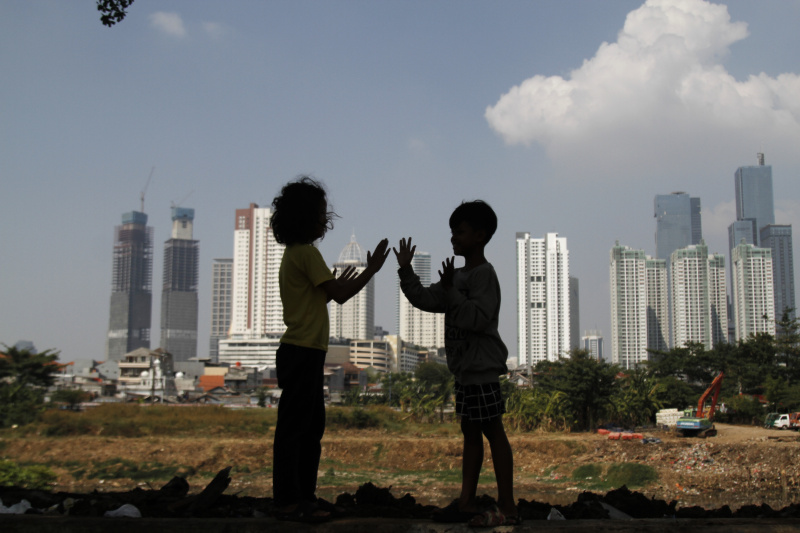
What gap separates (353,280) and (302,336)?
33cm

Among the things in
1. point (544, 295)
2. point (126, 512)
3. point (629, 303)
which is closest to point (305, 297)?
point (126, 512)

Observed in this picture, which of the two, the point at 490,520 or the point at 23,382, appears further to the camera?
the point at 23,382

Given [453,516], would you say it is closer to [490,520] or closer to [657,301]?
[490,520]

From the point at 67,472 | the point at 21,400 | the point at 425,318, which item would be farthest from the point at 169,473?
the point at 425,318

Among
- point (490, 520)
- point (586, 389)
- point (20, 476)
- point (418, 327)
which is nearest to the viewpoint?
point (490, 520)

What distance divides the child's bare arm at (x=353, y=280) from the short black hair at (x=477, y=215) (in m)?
0.35

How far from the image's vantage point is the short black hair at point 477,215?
2.71m

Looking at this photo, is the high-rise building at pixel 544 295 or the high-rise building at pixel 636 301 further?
the high-rise building at pixel 636 301

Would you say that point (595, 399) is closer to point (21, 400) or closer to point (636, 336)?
point (21, 400)

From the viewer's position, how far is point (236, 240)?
148750mm

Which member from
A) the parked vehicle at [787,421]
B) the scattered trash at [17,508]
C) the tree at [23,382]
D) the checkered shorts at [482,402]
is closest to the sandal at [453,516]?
the checkered shorts at [482,402]

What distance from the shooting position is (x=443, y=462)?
56.3 feet

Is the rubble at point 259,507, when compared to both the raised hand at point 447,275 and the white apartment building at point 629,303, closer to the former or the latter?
the raised hand at point 447,275

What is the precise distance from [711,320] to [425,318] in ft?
220
